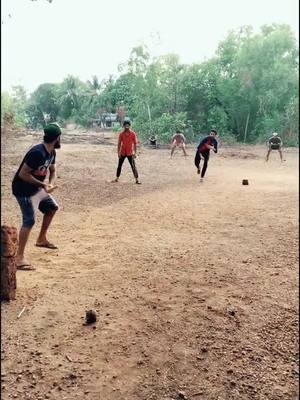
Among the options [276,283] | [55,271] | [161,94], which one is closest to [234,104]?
[161,94]

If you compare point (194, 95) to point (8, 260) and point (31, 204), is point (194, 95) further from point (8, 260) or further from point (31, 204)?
point (8, 260)

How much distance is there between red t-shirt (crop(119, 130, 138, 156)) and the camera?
24.3 feet

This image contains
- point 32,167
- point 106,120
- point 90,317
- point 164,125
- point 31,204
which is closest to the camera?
point 90,317

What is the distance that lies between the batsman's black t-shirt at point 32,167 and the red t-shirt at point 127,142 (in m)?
3.00

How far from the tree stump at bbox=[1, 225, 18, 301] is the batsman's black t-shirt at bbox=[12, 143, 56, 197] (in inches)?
32.4

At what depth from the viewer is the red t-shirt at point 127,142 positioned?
24.3 ft

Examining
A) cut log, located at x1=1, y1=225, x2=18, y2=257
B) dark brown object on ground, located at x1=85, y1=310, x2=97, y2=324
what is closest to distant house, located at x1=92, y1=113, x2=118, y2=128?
cut log, located at x1=1, y1=225, x2=18, y2=257

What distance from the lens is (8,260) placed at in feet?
10.9

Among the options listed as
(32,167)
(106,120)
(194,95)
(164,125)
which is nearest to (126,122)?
(106,120)

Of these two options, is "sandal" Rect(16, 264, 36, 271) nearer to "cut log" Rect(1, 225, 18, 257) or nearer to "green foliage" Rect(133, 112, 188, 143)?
"cut log" Rect(1, 225, 18, 257)

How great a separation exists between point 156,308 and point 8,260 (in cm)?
125

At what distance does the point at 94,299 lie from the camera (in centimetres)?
369

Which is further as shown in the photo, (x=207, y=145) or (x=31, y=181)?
(x=207, y=145)

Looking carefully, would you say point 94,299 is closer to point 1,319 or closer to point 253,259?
point 1,319
